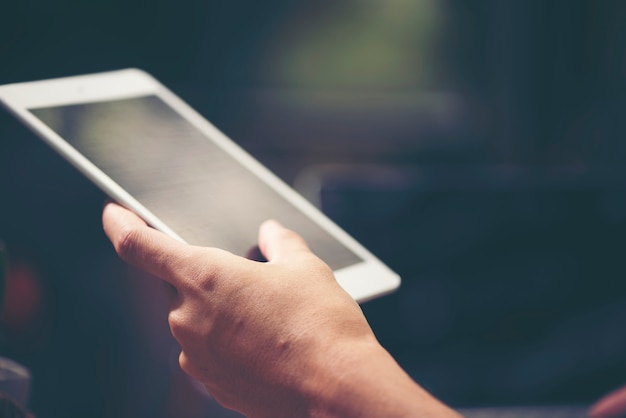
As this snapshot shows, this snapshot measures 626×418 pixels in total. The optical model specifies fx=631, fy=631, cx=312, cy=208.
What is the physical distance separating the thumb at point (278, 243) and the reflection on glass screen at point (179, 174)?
0.07 ft

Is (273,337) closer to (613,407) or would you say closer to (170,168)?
(170,168)

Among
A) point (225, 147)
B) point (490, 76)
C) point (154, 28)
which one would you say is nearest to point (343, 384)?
point (225, 147)

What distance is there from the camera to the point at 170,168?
64 cm

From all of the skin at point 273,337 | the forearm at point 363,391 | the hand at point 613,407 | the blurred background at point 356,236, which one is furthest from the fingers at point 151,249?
the hand at point 613,407

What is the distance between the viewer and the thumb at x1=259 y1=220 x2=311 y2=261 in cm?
55

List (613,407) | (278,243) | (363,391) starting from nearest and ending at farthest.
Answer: (363,391), (278,243), (613,407)

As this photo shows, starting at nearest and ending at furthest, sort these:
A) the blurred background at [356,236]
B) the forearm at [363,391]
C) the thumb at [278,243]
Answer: the forearm at [363,391]
the thumb at [278,243]
the blurred background at [356,236]

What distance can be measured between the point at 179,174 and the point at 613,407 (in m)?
0.56

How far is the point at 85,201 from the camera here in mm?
886

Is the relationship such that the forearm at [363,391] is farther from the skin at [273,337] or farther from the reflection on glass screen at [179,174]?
the reflection on glass screen at [179,174]

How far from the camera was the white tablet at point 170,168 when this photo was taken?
58cm

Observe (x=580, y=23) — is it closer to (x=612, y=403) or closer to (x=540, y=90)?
(x=540, y=90)

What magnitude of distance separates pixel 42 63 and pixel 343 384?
78cm

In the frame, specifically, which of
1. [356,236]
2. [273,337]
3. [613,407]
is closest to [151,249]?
[273,337]
